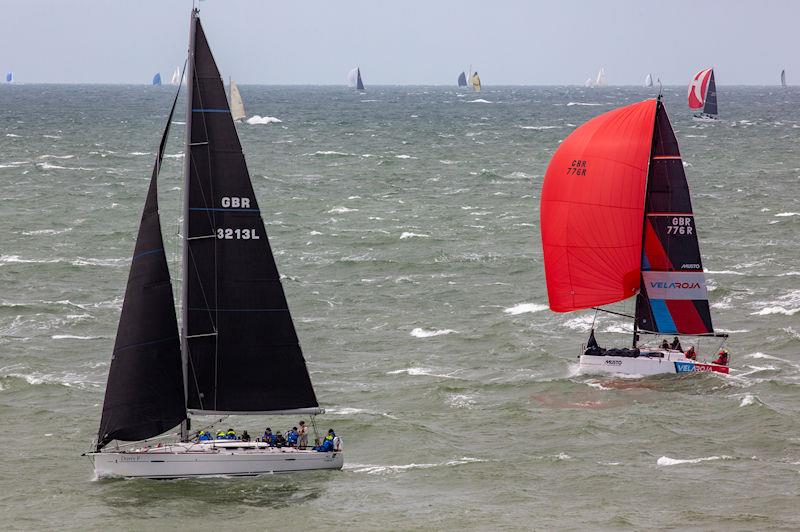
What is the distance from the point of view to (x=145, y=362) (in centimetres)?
3212

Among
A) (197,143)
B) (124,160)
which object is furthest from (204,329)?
(124,160)

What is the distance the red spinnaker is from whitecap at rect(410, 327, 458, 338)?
7917mm

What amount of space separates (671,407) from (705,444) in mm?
4187

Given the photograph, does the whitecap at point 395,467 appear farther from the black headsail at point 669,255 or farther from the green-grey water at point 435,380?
the black headsail at point 669,255

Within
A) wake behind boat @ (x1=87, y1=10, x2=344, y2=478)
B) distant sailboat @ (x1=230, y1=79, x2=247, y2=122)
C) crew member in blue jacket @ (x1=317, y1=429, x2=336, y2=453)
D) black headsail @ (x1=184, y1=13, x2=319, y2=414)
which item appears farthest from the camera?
distant sailboat @ (x1=230, y1=79, x2=247, y2=122)

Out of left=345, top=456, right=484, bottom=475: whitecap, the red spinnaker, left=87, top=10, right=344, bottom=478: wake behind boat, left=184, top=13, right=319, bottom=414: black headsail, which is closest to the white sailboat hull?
left=87, top=10, right=344, bottom=478: wake behind boat

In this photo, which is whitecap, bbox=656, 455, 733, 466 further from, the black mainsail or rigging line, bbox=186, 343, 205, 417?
rigging line, bbox=186, 343, 205, 417

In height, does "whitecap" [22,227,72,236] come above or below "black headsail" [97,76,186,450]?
below

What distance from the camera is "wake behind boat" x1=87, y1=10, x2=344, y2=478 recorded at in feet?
103

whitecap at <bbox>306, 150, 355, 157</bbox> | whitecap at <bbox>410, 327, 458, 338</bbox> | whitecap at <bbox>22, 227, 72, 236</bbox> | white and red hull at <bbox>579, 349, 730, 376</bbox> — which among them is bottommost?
whitecap at <bbox>410, 327, 458, 338</bbox>

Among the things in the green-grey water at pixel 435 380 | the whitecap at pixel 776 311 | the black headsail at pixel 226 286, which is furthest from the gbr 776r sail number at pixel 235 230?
the whitecap at pixel 776 311

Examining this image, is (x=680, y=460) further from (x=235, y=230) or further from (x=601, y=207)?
(x=235, y=230)

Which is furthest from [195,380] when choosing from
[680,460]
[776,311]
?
[776,311]

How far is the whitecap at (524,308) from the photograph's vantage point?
58562mm
